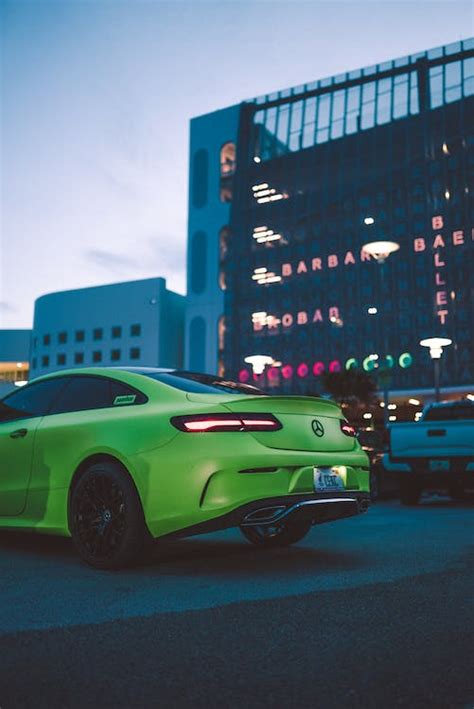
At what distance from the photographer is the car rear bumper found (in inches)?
181

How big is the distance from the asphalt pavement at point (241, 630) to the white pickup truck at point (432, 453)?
567 centimetres

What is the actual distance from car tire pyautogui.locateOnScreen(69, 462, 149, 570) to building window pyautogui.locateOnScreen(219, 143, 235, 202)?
63.2 m

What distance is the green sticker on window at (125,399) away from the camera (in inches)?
206

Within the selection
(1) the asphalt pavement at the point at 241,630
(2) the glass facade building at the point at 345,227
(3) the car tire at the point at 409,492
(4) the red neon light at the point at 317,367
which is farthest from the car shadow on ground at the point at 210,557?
(4) the red neon light at the point at 317,367

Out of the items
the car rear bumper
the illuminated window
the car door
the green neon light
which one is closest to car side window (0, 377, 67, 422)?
the car door

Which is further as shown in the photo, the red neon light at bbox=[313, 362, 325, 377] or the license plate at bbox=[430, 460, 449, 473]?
the red neon light at bbox=[313, 362, 325, 377]

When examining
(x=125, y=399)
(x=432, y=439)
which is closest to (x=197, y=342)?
(x=432, y=439)

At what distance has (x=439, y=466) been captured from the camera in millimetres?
11242

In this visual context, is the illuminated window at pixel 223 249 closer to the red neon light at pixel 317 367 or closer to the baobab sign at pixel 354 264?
the baobab sign at pixel 354 264

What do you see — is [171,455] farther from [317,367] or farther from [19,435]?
[317,367]

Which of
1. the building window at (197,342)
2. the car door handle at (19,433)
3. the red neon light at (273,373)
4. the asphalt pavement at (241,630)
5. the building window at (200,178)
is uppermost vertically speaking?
the building window at (200,178)

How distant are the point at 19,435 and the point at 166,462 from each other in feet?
5.47

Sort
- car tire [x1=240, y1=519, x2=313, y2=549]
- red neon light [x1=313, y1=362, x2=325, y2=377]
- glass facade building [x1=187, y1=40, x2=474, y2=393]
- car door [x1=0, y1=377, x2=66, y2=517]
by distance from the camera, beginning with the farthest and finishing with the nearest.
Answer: red neon light [x1=313, y1=362, x2=325, y2=377]
glass facade building [x1=187, y1=40, x2=474, y2=393]
car tire [x1=240, y1=519, x2=313, y2=549]
car door [x1=0, y1=377, x2=66, y2=517]

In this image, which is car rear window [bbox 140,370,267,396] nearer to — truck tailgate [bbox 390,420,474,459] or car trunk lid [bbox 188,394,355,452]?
car trunk lid [bbox 188,394,355,452]
